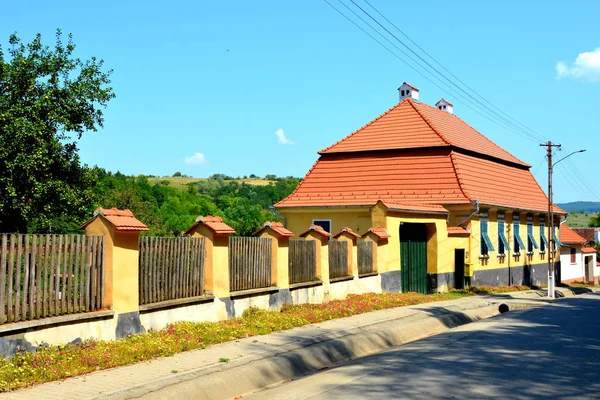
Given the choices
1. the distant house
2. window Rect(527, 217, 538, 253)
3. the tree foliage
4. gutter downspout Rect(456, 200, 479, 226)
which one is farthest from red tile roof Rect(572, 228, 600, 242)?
gutter downspout Rect(456, 200, 479, 226)

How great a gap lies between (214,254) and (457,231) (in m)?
A: 15.7

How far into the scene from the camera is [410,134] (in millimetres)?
32219

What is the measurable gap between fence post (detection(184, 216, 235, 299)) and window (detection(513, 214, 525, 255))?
24159mm

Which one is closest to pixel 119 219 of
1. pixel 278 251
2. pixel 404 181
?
pixel 278 251

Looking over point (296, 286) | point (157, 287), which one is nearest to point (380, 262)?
point (296, 286)

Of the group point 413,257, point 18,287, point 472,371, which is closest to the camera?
point 18,287

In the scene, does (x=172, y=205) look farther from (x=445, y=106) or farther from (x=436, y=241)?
(x=436, y=241)

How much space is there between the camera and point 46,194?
87.7ft

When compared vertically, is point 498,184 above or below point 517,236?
above

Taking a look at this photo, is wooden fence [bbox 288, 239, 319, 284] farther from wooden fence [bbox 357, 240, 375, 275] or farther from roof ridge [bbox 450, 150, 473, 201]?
roof ridge [bbox 450, 150, 473, 201]

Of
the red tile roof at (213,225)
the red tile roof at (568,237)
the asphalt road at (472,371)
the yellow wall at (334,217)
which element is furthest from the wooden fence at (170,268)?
the red tile roof at (568,237)

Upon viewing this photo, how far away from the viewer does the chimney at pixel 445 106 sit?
40.6 meters

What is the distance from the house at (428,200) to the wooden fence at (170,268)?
32.8 feet

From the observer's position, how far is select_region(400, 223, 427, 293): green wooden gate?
79.4 feet
